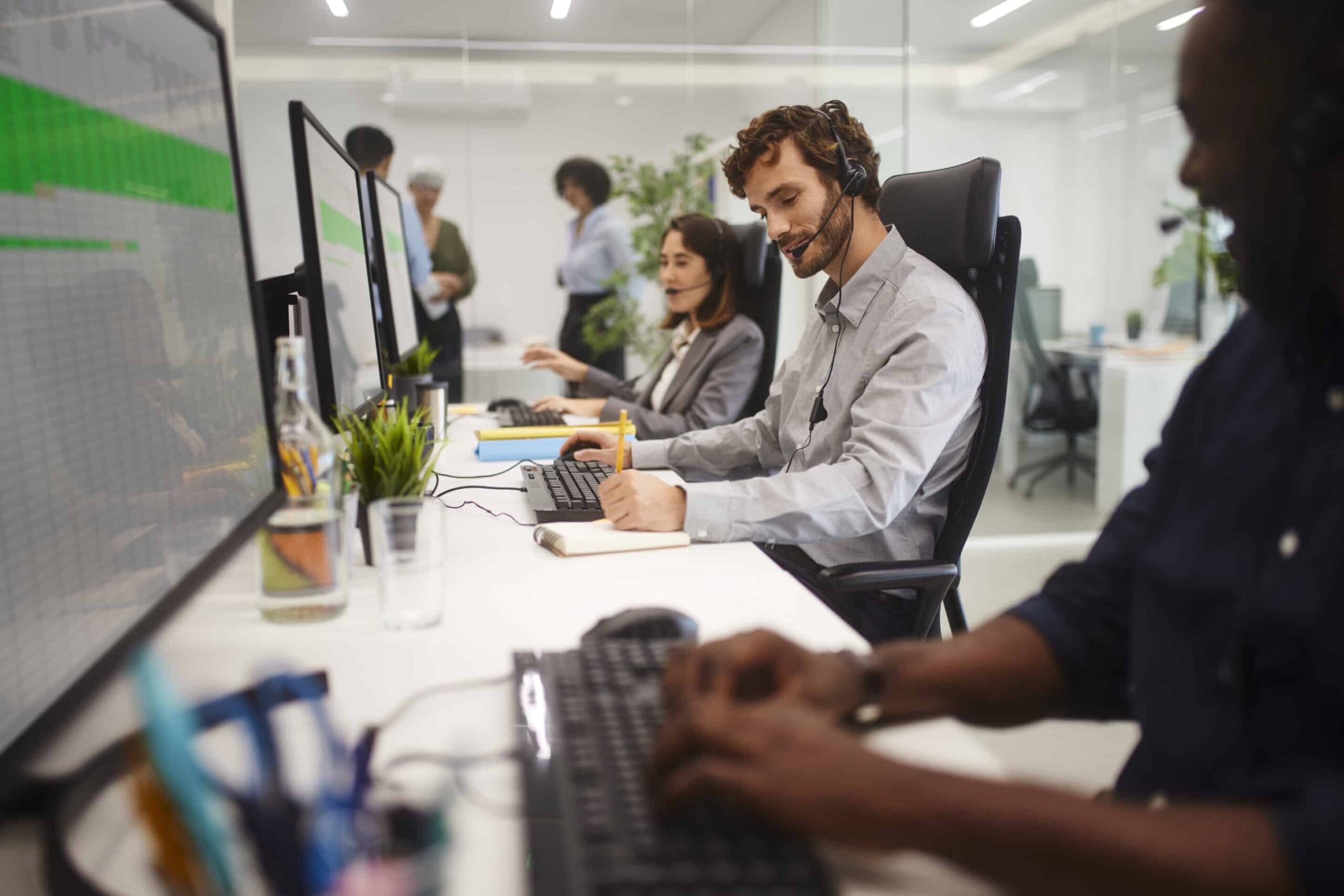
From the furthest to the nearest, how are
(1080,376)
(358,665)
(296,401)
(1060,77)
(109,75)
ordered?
(1080,376) < (1060,77) < (296,401) < (358,665) < (109,75)

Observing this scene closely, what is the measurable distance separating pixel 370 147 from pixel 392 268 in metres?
2.28

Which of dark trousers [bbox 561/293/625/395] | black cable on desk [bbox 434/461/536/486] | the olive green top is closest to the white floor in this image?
black cable on desk [bbox 434/461/536/486]

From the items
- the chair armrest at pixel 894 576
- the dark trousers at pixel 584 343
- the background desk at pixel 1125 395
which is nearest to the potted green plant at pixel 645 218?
the dark trousers at pixel 584 343

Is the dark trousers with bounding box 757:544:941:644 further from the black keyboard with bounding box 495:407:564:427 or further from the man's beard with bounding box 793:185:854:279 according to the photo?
the black keyboard with bounding box 495:407:564:427

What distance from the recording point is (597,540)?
1.24m

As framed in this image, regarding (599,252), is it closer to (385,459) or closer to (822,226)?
(822,226)

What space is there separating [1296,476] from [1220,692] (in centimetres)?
16

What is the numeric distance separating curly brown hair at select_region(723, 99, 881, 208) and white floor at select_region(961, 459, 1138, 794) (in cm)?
113

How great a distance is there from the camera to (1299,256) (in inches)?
24.2

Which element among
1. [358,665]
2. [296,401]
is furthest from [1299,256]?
[296,401]

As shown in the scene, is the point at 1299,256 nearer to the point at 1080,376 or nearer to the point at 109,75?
the point at 109,75

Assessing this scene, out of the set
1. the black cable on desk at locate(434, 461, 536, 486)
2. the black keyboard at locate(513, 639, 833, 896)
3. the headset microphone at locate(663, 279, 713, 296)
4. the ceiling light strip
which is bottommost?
the black cable on desk at locate(434, 461, 536, 486)

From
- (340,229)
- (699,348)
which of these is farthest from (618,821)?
(699,348)

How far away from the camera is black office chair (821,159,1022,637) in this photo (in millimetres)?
1406
